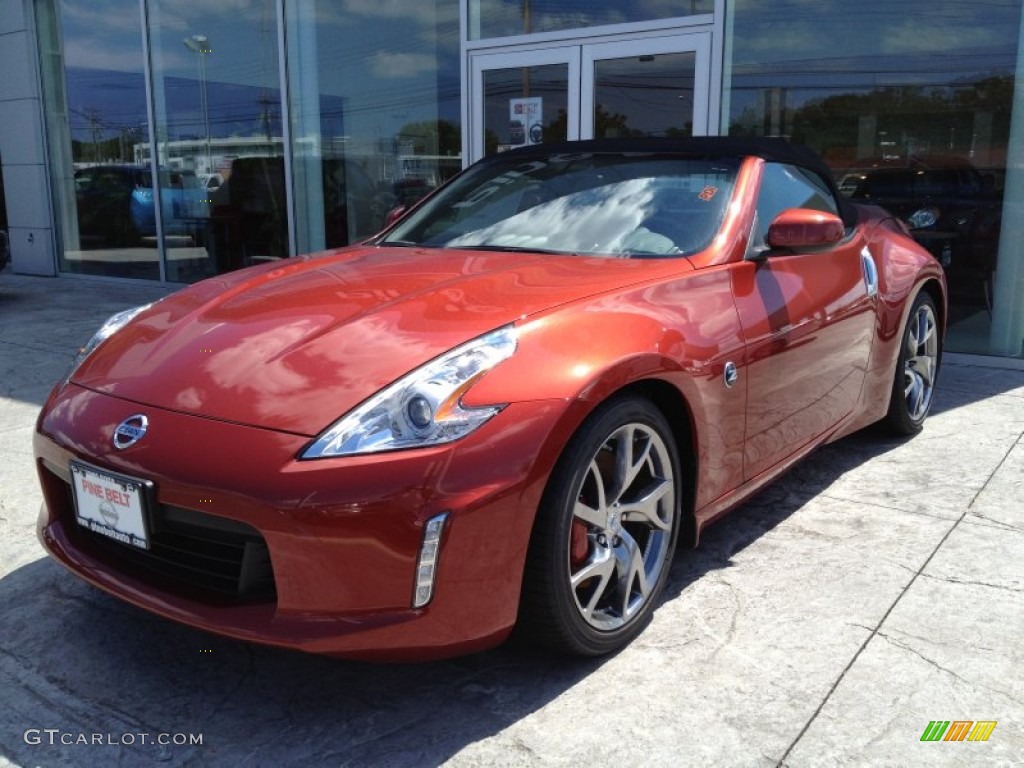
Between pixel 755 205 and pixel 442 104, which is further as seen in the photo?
pixel 442 104

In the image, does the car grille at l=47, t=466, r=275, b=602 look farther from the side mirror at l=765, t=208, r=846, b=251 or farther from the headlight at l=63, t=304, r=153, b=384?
the side mirror at l=765, t=208, r=846, b=251

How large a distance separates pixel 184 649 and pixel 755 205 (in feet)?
7.58

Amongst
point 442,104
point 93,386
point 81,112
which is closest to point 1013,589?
point 93,386

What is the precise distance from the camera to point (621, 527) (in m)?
2.50

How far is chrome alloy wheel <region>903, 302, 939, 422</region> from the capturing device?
14.1 feet

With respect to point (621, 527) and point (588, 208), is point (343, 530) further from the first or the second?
point (588, 208)

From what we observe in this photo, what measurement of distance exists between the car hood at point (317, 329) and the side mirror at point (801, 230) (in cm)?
45

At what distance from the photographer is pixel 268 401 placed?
86.4 inches

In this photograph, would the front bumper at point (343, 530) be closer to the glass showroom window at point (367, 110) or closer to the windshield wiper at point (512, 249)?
the windshield wiper at point (512, 249)

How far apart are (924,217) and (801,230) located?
3908 mm

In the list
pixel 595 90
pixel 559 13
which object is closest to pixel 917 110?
pixel 595 90

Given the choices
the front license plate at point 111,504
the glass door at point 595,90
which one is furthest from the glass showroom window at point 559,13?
the front license plate at point 111,504

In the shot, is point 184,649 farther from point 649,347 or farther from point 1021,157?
point 1021,157

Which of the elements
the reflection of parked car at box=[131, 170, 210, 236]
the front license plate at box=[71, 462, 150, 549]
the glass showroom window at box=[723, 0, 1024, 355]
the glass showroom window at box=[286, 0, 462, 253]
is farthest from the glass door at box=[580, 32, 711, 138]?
the front license plate at box=[71, 462, 150, 549]
